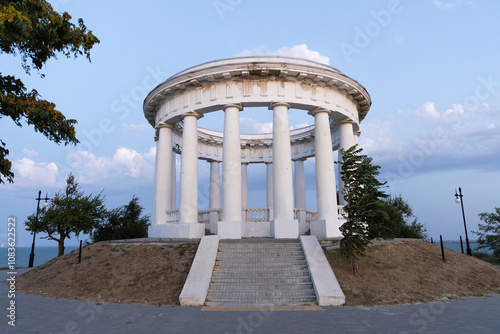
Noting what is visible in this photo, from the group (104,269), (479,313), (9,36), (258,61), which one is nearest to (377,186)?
(479,313)

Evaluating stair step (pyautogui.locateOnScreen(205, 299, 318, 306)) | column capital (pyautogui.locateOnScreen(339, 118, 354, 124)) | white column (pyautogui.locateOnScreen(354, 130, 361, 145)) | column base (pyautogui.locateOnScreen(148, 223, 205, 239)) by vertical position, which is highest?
column capital (pyautogui.locateOnScreen(339, 118, 354, 124))

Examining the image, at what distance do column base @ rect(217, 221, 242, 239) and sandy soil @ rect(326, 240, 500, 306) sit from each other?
18.5 ft

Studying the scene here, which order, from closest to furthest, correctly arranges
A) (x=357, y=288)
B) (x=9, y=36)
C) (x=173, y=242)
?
1. (x=9, y=36)
2. (x=357, y=288)
3. (x=173, y=242)

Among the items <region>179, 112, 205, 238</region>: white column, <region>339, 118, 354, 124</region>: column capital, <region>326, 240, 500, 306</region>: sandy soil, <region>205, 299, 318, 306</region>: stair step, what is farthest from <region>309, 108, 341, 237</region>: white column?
<region>205, 299, 318, 306</region>: stair step

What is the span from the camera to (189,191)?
21594 millimetres

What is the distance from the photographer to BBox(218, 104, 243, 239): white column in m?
19.7

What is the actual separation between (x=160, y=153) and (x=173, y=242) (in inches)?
342

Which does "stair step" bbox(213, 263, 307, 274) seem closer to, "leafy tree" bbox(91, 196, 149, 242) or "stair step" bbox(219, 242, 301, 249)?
"stair step" bbox(219, 242, 301, 249)

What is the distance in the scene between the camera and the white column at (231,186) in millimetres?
19656

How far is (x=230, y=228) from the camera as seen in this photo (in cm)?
1964

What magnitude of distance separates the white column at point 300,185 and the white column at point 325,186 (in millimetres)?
9564

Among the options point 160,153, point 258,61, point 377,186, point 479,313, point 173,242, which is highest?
point 258,61

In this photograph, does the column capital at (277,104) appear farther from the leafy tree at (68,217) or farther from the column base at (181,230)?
the leafy tree at (68,217)

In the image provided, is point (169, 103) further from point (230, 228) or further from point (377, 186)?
point (377, 186)
